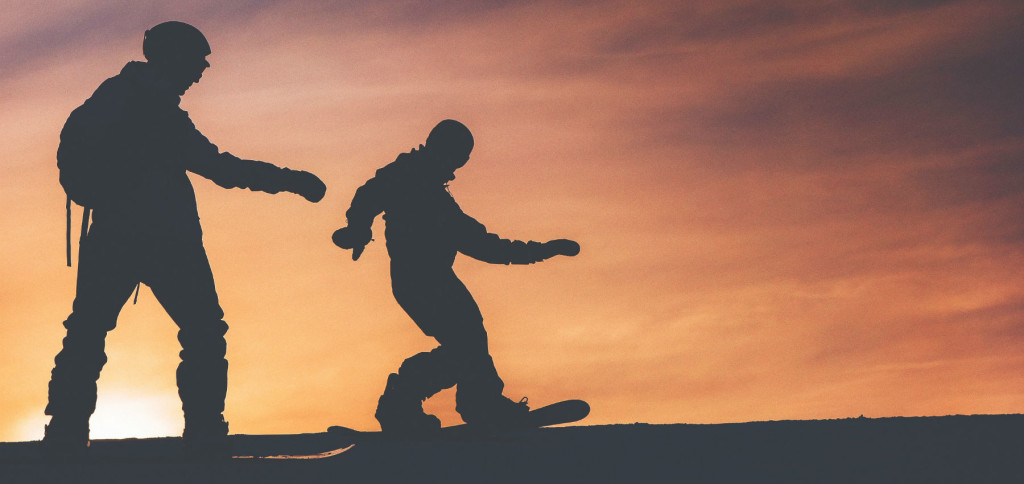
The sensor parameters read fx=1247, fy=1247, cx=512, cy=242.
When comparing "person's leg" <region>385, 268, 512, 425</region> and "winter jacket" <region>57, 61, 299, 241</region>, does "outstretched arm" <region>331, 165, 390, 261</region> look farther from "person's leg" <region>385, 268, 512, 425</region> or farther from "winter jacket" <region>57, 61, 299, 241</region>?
"winter jacket" <region>57, 61, 299, 241</region>

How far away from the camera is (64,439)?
6977 mm

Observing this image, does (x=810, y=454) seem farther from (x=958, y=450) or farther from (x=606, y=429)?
(x=606, y=429)

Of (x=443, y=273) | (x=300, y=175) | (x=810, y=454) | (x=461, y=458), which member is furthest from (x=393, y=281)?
(x=810, y=454)

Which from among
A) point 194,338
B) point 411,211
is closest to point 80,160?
point 194,338

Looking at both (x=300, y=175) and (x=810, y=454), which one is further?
(x=300, y=175)

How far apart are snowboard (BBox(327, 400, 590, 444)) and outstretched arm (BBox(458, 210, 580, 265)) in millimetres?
1130

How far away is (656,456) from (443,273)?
2.38m

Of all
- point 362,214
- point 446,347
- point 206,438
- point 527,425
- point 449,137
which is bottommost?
point 206,438

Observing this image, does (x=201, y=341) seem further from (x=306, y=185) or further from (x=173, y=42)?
(x=173, y=42)

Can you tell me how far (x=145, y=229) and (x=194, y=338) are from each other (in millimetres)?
682

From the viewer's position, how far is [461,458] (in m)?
6.90

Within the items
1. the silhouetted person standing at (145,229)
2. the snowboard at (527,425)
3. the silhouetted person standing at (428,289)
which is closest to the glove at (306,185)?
the silhouetted person standing at (145,229)

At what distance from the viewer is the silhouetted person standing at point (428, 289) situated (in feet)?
28.4

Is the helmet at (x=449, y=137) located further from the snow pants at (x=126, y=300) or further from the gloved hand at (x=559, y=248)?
the snow pants at (x=126, y=300)
